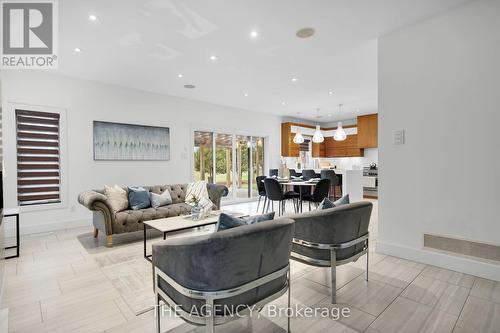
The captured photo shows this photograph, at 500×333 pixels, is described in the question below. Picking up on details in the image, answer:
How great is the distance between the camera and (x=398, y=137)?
3.16 meters

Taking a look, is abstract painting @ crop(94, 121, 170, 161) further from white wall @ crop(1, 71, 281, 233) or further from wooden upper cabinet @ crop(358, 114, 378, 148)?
wooden upper cabinet @ crop(358, 114, 378, 148)

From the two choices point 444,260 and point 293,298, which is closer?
point 293,298

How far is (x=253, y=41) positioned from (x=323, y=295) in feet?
10.3

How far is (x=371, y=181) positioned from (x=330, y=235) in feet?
22.8

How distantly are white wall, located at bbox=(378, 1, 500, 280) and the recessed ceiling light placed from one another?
95 cm

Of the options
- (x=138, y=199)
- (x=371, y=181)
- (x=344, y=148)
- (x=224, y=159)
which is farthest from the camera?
(x=344, y=148)

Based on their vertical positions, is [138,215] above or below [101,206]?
below

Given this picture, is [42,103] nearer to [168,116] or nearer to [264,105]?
[168,116]

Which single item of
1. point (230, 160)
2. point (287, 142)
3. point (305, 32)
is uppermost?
point (305, 32)

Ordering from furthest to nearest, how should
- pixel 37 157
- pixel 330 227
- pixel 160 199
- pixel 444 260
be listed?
pixel 37 157 < pixel 160 199 < pixel 444 260 < pixel 330 227

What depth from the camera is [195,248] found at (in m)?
1.32

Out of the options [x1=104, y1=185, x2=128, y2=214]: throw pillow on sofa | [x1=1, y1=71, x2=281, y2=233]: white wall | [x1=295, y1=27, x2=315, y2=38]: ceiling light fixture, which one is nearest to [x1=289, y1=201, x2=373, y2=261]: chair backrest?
[x1=295, y1=27, x2=315, y2=38]: ceiling light fixture

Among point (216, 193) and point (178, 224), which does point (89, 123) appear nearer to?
point (216, 193)

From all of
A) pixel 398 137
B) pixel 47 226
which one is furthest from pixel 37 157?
pixel 398 137
